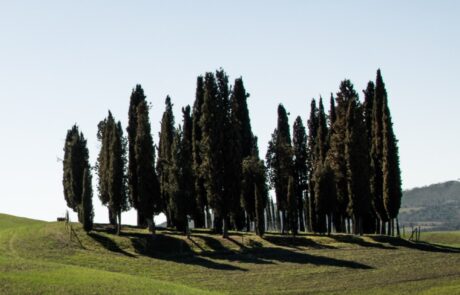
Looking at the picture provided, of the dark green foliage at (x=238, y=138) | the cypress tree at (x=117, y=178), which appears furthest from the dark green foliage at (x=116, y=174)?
the dark green foliage at (x=238, y=138)

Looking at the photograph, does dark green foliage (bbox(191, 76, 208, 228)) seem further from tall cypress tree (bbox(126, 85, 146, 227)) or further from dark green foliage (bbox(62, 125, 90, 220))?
dark green foliage (bbox(62, 125, 90, 220))

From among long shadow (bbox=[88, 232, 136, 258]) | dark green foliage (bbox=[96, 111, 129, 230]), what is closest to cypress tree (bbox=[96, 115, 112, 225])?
dark green foliage (bbox=[96, 111, 129, 230])

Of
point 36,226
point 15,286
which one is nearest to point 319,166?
point 36,226

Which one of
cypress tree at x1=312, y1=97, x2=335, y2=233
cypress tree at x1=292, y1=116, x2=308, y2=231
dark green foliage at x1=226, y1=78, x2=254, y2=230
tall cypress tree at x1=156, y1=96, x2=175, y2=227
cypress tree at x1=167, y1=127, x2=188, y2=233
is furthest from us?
cypress tree at x1=292, y1=116, x2=308, y2=231

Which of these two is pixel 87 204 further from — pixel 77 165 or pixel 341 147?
pixel 341 147

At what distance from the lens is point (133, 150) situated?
7812 cm

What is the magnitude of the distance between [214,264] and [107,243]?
1432 centimetres

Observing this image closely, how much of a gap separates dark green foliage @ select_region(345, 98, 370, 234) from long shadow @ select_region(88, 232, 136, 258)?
29.0 metres

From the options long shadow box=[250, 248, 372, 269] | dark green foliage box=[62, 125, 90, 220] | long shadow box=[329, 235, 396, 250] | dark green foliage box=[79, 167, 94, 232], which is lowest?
long shadow box=[250, 248, 372, 269]

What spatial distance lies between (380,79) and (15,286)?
58516 millimetres

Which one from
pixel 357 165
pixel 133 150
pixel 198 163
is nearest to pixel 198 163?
pixel 198 163

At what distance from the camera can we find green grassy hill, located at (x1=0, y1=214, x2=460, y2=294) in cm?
4744

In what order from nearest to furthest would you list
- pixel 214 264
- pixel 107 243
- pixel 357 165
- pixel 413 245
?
1. pixel 214 264
2. pixel 107 243
3. pixel 413 245
4. pixel 357 165

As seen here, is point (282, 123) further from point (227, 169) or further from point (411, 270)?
point (411, 270)
